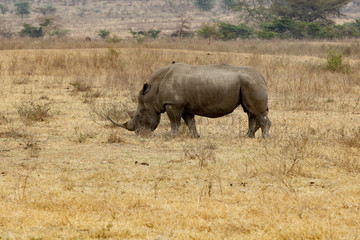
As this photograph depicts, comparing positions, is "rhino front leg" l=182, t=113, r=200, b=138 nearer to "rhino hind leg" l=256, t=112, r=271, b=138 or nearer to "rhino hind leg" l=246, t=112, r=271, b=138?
"rhino hind leg" l=246, t=112, r=271, b=138

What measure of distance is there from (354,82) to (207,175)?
36.5 feet

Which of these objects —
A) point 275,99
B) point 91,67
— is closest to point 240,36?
point 91,67

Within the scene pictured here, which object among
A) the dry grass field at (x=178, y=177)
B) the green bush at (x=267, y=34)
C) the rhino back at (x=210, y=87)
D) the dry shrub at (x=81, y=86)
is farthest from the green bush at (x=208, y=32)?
the rhino back at (x=210, y=87)

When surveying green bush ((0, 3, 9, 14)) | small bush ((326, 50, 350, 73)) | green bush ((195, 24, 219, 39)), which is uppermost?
small bush ((326, 50, 350, 73))

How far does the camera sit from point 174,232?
5.01 m

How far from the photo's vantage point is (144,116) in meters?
10.1

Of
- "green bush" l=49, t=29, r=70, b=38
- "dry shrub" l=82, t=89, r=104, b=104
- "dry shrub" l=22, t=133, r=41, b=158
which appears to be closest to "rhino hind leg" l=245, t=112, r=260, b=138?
"dry shrub" l=22, t=133, r=41, b=158

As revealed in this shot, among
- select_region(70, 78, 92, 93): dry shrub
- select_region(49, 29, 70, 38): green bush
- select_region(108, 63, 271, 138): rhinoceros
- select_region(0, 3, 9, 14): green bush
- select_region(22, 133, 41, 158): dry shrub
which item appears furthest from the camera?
select_region(0, 3, 9, 14): green bush

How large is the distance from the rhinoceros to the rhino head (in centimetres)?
18

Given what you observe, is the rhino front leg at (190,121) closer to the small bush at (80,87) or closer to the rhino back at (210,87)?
the rhino back at (210,87)

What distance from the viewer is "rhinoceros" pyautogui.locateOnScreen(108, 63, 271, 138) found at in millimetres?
9484

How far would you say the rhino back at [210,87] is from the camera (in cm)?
948

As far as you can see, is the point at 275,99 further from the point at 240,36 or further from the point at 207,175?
the point at 240,36

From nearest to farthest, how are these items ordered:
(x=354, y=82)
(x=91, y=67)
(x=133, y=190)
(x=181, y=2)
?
1. (x=133, y=190)
2. (x=354, y=82)
3. (x=91, y=67)
4. (x=181, y=2)
